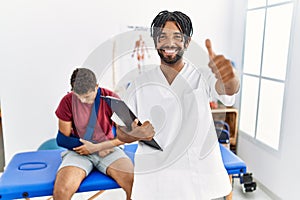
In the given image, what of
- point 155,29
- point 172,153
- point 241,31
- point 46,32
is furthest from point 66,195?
point 241,31

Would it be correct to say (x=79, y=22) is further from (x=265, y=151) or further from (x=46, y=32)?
(x=265, y=151)

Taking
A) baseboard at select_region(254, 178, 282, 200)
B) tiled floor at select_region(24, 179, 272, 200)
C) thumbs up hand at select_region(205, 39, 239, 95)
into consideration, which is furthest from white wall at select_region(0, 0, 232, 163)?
thumbs up hand at select_region(205, 39, 239, 95)

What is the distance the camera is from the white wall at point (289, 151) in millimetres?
1755

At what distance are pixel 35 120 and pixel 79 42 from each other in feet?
2.39

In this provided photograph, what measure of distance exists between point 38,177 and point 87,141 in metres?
0.31

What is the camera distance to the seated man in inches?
58.4

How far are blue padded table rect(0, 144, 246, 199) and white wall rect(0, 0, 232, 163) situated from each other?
23.2 inches

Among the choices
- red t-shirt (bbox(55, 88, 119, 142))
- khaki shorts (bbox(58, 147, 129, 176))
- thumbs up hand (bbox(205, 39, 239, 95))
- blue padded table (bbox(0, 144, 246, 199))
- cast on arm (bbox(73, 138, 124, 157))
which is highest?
thumbs up hand (bbox(205, 39, 239, 95))

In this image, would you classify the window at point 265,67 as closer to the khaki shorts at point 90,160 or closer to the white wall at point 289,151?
the white wall at point 289,151

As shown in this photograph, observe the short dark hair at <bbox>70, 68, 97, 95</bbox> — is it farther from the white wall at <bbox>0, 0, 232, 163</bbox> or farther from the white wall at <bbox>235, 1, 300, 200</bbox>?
the white wall at <bbox>235, 1, 300, 200</bbox>

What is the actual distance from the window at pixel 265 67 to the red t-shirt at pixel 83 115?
3.90 feet

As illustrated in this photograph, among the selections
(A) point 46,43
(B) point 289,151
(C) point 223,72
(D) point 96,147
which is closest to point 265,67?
(B) point 289,151

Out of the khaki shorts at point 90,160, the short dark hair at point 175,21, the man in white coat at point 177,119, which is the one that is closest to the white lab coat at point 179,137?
the man in white coat at point 177,119

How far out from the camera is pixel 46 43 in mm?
2219
